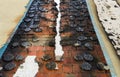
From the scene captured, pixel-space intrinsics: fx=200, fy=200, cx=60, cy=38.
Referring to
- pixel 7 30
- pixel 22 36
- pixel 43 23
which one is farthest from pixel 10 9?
pixel 22 36

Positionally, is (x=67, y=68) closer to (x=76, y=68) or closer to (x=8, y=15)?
(x=76, y=68)

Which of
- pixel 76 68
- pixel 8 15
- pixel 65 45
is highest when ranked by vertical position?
pixel 8 15

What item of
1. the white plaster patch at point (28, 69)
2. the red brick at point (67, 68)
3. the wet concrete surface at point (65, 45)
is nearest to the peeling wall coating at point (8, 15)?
the wet concrete surface at point (65, 45)

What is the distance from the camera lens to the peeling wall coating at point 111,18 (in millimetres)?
3440

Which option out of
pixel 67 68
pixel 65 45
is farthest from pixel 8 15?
pixel 67 68

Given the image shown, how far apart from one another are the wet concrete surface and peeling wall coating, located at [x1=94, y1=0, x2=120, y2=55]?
0.45m

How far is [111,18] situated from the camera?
412cm

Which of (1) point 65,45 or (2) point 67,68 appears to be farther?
(1) point 65,45

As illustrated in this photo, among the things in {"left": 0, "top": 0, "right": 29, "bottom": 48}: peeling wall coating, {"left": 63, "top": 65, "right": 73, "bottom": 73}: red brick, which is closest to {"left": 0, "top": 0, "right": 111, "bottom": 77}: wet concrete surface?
{"left": 63, "top": 65, "right": 73, "bottom": 73}: red brick

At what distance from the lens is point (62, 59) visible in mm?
2482

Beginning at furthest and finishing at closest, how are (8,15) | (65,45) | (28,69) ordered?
(8,15), (65,45), (28,69)

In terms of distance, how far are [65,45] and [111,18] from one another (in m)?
1.76

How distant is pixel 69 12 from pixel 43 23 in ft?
2.24

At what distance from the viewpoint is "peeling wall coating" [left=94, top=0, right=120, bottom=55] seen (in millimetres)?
3440
